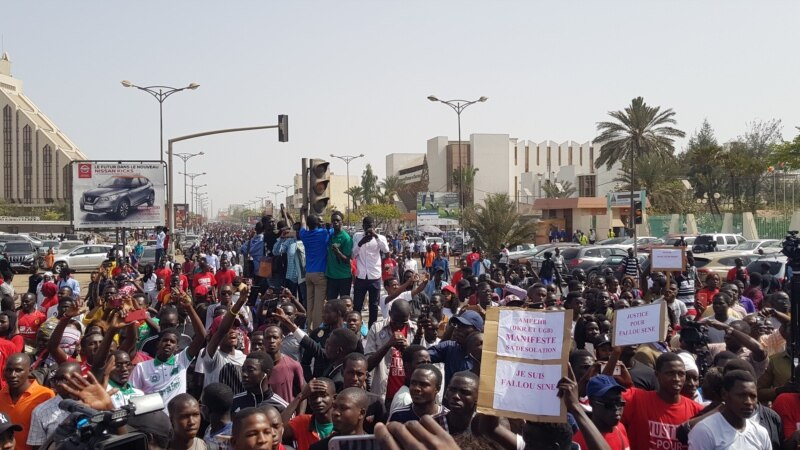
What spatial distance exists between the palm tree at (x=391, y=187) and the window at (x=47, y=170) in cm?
4404

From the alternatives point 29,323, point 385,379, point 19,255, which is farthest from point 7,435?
point 19,255

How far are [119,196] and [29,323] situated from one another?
22363mm

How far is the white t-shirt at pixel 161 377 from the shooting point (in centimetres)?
672

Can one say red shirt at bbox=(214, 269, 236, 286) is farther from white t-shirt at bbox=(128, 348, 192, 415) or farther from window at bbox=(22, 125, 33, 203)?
window at bbox=(22, 125, 33, 203)

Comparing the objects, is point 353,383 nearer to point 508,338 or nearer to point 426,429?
point 508,338

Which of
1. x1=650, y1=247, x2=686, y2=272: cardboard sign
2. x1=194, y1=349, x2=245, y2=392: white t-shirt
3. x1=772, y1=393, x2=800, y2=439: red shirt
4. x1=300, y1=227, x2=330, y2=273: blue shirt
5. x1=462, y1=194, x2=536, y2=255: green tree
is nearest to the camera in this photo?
x1=772, y1=393, x2=800, y2=439: red shirt

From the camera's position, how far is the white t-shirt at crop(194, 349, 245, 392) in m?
7.01

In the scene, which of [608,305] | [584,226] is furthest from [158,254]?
[584,226]

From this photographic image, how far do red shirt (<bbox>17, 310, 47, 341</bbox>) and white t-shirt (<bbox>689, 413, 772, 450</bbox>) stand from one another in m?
7.06

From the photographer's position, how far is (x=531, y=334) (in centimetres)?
462

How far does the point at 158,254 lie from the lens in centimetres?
2677

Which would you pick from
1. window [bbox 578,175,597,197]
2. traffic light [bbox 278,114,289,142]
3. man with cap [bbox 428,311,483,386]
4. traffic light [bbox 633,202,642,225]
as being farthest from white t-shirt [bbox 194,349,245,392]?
window [bbox 578,175,597,197]

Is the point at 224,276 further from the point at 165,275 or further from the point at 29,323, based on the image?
the point at 29,323

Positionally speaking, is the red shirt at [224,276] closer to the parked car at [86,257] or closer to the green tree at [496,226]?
the green tree at [496,226]
